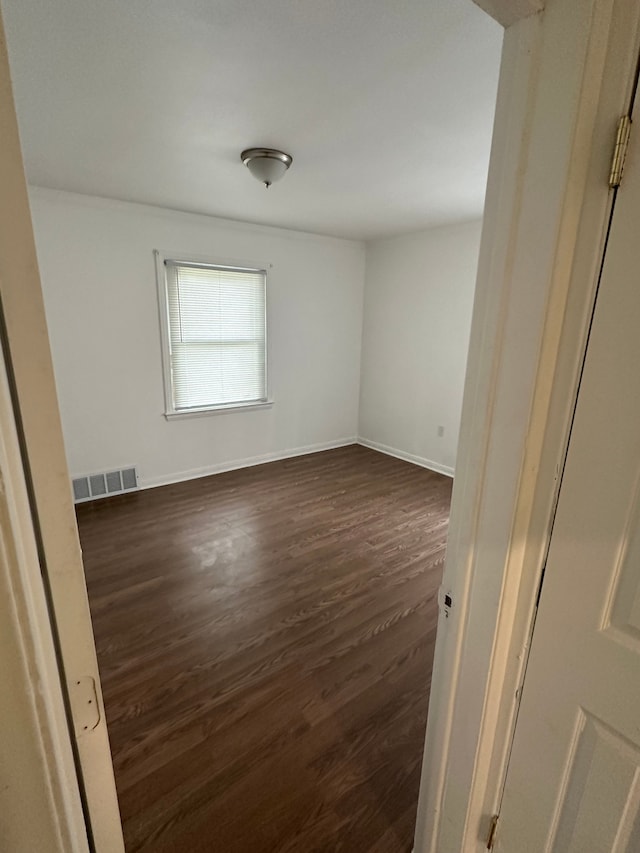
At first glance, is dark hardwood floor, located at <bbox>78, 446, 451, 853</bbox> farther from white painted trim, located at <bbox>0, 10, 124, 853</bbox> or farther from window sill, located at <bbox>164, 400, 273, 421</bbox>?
white painted trim, located at <bbox>0, 10, 124, 853</bbox>

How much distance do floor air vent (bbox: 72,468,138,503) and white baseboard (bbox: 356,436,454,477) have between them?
274cm

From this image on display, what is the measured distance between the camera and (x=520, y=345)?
0.77 m

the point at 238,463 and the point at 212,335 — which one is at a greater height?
the point at 212,335

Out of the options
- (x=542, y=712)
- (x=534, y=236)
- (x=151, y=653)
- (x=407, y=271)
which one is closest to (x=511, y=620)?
(x=542, y=712)

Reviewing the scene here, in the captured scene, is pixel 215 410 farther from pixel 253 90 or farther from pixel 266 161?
pixel 253 90

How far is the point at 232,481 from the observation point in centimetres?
399

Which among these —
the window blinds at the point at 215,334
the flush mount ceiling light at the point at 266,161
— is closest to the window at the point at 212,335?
the window blinds at the point at 215,334

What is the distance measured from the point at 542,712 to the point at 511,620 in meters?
0.21

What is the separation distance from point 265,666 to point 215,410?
2.60 metres

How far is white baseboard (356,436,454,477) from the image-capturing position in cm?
433

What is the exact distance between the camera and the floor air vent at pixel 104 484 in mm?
3441

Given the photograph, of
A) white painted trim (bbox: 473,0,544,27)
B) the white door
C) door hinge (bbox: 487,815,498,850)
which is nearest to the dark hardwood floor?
door hinge (bbox: 487,815,498,850)

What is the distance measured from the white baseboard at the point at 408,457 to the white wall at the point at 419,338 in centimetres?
1

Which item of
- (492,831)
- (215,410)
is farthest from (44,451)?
(215,410)
